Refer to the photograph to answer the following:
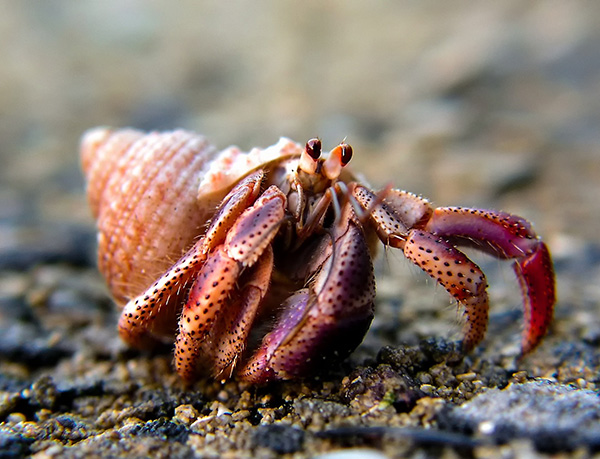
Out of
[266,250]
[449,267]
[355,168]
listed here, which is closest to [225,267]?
[266,250]

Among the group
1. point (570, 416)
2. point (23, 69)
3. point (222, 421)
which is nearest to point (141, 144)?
point (222, 421)

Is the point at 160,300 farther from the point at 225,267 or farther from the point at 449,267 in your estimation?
the point at 449,267

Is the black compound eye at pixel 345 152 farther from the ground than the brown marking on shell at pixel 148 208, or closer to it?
farther from the ground

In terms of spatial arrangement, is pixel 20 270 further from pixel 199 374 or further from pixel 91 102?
pixel 91 102

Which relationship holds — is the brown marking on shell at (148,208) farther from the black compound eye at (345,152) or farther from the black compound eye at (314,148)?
the black compound eye at (345,152)

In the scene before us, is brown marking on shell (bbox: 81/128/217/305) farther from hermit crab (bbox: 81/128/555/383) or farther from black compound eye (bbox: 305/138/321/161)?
black compound eye (bbox: 305/138/321/161)

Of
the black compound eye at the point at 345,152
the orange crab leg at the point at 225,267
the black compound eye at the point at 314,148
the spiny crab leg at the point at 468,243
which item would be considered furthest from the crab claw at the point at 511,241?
the orange crab leg at the point at 225,267
